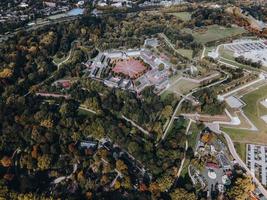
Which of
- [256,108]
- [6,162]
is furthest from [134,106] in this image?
[6,162]

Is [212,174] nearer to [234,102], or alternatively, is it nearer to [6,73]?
[234,102]

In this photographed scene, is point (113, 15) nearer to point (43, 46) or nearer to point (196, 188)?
point (43, 46)

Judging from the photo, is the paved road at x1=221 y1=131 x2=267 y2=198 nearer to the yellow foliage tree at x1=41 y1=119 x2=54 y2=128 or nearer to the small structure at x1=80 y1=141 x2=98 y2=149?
the small structure at x1=80 y1=141 x2=98 y2=149

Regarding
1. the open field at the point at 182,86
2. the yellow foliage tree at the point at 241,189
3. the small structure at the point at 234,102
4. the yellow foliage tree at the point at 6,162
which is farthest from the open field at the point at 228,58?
the yellow foliage tree at the point at 6,162

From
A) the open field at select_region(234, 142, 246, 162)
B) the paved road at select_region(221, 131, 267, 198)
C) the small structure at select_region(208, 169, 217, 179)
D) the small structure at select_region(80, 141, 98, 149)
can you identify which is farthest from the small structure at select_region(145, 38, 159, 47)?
the small structure at select_region(208, 169, 217, 179)

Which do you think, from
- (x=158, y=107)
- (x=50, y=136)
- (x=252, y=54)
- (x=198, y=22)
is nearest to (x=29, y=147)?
(x=50, y=136)
